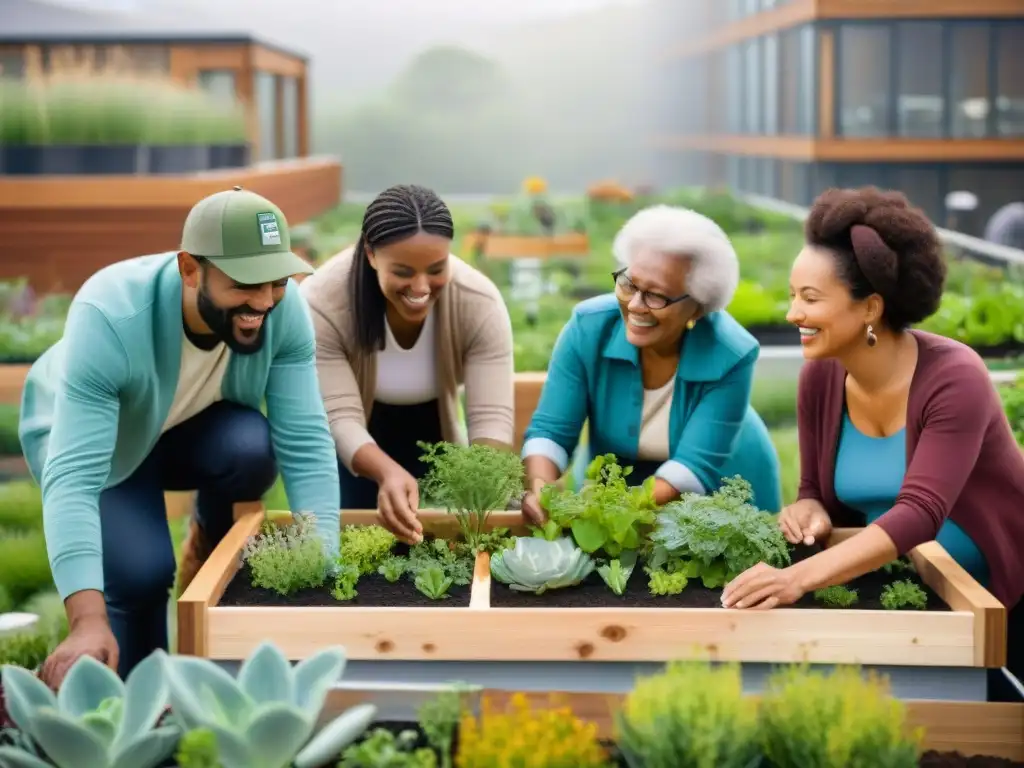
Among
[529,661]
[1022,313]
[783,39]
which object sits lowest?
[529,661]

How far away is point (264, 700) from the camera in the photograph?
197cm

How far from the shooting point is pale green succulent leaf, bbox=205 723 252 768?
180cm

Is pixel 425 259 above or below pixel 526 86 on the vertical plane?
below

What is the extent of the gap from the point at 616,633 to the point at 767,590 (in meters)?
0.27

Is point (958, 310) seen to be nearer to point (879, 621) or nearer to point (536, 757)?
point (879, 621)

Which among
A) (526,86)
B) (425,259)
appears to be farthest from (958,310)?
(526,86)

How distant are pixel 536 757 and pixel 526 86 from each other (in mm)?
19144

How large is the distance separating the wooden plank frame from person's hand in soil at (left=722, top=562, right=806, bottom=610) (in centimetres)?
3

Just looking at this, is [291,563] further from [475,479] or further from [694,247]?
[694,247]

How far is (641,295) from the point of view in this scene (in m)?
2.68

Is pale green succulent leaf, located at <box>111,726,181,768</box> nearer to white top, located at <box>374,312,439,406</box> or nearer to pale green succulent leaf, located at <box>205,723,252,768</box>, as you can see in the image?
pale green succulent leaf, located at <box>205,723,252,768</box>

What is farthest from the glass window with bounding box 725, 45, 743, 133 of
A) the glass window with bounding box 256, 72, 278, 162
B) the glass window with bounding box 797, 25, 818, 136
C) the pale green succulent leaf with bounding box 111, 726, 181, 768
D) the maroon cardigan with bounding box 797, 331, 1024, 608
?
the pale green succulent leaf with bounding box 111, 726, 181, 768

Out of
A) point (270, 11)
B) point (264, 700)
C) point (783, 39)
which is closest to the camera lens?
point (264, 700)

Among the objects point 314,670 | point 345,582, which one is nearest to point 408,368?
point 345,582
